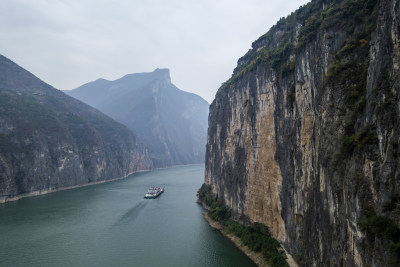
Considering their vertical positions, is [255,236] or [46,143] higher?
[46,143]

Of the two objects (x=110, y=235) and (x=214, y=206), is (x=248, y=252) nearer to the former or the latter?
(x=214, y=206)

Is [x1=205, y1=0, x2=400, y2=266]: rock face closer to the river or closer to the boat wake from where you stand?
the river

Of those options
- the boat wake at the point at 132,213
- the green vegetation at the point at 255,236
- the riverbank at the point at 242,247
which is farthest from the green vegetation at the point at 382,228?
the boat wake at the point at 132,213

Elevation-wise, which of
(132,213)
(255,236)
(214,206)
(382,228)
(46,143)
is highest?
(46,143)

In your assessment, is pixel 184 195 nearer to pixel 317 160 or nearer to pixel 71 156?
pixel 71 156

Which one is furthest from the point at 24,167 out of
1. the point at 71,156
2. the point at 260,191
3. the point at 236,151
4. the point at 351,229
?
the point at 351,229

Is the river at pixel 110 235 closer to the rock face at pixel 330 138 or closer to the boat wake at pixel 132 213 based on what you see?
the boat wake at pixel 132 213

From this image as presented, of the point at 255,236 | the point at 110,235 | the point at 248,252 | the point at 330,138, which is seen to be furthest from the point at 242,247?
the point at 330,138

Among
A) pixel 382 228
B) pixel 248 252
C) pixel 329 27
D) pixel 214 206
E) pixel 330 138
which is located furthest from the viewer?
pixel 214 206
